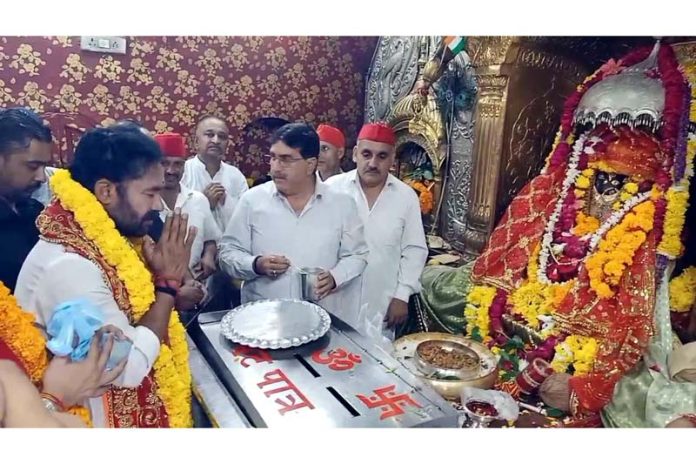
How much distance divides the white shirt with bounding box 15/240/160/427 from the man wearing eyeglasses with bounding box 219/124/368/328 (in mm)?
498

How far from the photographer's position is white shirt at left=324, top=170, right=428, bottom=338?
6.00 ft

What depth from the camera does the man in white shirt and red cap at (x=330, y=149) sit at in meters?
1.64

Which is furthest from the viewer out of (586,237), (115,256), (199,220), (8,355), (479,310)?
(479,310)

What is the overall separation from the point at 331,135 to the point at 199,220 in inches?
20.1

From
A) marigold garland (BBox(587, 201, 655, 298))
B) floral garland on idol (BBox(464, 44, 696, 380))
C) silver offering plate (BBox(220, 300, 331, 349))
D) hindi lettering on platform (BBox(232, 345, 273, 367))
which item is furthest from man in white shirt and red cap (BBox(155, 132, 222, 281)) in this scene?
marigold garland (BBox(587, 201, 655, 298))

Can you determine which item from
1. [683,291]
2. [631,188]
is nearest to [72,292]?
[631,188]

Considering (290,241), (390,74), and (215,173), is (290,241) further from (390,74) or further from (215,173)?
(390,74)

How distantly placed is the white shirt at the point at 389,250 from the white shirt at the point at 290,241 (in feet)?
0.28

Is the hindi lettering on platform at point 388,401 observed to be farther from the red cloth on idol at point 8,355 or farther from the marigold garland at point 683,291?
the marigold garland at point 683,291

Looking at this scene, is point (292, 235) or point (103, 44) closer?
point (103, 44)

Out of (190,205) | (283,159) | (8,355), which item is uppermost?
(283,159)

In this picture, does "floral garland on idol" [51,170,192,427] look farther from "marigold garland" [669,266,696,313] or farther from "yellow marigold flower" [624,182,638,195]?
"marigold garland" [669,266,696,313]

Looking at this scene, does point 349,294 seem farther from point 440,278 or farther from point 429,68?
point 429,68

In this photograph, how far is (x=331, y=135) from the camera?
1.64 meters
